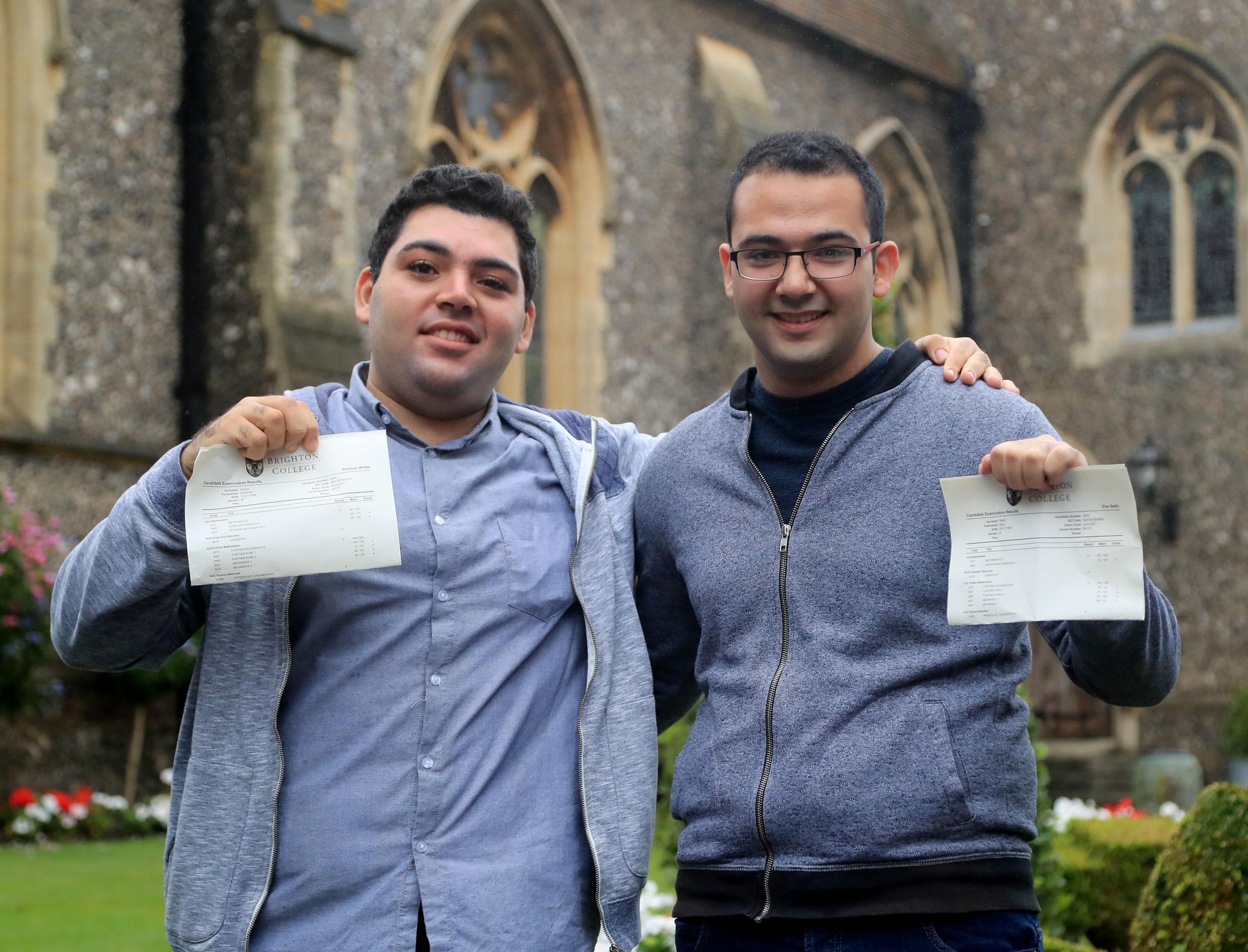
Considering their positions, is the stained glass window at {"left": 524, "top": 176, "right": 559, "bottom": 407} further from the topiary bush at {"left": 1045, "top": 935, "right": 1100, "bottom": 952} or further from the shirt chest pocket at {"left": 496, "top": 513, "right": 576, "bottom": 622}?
the shirt chest pocket at {"left": 496, "top": 513, "right": 576, "bottom": 622}

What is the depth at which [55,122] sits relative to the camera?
341 inches

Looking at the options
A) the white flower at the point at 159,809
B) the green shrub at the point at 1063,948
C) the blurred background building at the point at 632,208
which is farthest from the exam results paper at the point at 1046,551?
the white flower at the point at 159,809

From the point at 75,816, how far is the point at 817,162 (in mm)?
6777

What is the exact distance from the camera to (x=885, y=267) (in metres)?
2.41

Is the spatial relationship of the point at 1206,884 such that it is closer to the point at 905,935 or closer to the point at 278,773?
the point at 905,935

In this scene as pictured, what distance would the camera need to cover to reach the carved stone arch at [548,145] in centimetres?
1126

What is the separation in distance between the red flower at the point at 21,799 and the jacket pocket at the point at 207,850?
239 inches

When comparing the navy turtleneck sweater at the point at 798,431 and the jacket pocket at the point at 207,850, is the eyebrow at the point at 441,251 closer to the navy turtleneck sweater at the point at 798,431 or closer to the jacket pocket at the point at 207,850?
the navy turtleneck sweater at the point at 798,431

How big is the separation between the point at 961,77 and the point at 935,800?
49.5 feet

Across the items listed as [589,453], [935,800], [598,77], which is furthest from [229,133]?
[935,800]

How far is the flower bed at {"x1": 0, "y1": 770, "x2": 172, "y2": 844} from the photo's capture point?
7.63m

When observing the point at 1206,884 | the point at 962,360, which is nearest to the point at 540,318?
the point at 1206,884

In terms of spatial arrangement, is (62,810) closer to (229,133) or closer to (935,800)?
(229,133)

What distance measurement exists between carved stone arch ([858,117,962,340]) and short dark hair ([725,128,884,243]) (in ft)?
43.4
